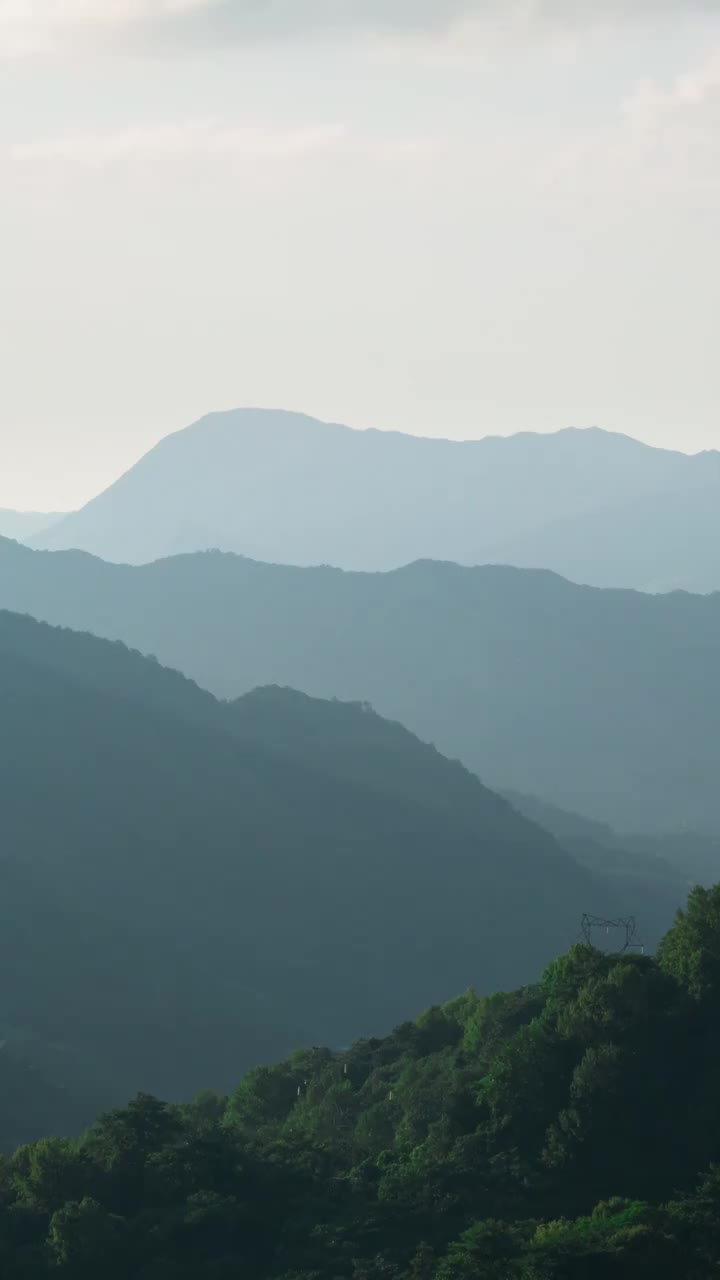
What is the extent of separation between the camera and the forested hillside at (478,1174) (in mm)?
68938

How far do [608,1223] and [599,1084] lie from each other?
60.3 feet

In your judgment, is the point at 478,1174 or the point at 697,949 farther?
the point at 697,949

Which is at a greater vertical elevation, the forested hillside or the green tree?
the green tree

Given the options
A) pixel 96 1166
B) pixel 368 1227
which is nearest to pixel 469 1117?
pixel 368 1227

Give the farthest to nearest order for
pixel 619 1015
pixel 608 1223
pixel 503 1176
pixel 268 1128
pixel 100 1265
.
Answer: pixel 268 1128
pixel 619 1015
pixel 503 1176
pixel 100 1265
pixel 608 1223

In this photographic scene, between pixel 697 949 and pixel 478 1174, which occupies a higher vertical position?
pixel 697 949

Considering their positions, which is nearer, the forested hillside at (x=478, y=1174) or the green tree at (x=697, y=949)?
the forested hillside at (x=478, y=1174)

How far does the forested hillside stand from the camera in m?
68.9

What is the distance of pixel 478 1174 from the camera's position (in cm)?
8225

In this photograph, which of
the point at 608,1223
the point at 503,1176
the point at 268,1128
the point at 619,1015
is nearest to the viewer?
the point at 608,1223

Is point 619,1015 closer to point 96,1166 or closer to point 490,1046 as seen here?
point 490,1046

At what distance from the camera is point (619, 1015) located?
89.9 metres

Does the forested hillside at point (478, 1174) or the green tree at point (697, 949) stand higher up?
the green tree at point (697, 949)

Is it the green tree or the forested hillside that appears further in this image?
the green tree
